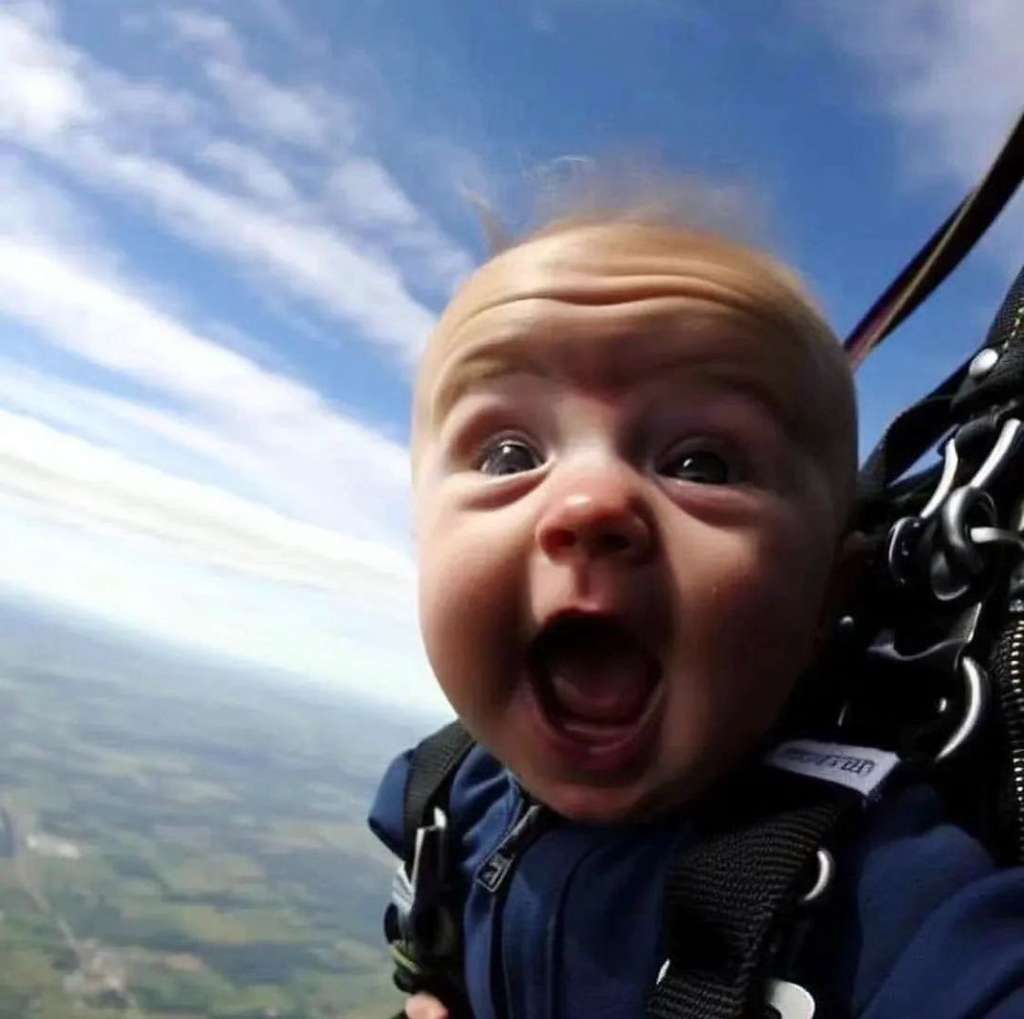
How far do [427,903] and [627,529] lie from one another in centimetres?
43

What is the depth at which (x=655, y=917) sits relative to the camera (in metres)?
0.60

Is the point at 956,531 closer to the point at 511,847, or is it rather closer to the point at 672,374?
the point at 672,374

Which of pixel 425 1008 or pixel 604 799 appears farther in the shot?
pixel 425 1008

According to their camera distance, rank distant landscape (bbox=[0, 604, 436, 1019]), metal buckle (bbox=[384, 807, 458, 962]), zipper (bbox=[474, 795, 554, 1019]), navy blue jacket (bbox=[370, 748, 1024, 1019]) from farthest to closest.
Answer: distant landscape (bbox=[0, 604, 436, 1019]) < metal buckle (bbox=[384, 807, 458, 962]) < zipper (bbox=[474, 795, 554, 1019]) < navy blue jacket (bbox=[370, 748, 1024, 1019])

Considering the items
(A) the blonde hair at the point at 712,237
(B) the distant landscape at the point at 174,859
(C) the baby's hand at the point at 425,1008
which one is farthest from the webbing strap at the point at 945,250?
(B) the distant landscape at the point at 174,859

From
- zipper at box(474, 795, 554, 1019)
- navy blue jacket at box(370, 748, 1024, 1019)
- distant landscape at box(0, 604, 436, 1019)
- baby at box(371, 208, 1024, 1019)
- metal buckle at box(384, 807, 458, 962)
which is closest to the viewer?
navy blue jacket at box(370, 748, 1024, 1019)

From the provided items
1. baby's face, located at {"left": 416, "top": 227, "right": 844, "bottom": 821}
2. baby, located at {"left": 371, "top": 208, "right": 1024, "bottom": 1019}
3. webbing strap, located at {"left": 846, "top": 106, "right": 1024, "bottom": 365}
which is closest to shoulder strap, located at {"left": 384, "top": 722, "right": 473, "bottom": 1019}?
baby, located at {"left": 371, "top": 208, "right": 1024, "bottom": 1019}

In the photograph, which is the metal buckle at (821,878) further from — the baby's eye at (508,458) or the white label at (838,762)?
the baby's eye at (508,458)

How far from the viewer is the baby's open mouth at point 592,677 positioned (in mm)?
555

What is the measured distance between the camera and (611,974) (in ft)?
1.98

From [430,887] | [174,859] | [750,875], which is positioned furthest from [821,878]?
[174,859]

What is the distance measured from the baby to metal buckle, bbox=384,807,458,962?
10 cm

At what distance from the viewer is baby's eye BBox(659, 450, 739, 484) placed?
0.59 meters

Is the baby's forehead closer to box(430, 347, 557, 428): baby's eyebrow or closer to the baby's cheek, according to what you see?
box(430, 347, 557, 428): baby's eyebrow
